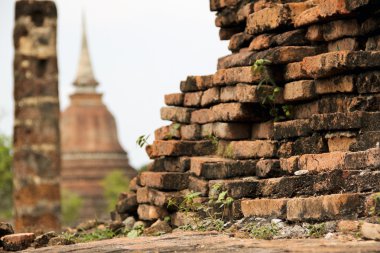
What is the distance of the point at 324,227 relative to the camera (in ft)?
27.8

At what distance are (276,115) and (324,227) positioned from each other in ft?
6.77

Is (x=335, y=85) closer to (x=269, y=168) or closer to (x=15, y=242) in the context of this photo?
(x=269, y=168)

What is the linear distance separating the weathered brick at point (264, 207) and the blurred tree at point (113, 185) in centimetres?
4311

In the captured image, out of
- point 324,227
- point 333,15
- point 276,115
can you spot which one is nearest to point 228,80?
point 276,115

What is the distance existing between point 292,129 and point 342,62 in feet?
2.74

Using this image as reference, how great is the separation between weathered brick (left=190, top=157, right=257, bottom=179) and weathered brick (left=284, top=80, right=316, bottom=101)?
1.99 ft

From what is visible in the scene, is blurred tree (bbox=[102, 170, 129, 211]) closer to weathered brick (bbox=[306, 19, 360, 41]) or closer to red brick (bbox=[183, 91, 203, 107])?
red brick (bbox=[183, 91, 203, 107])

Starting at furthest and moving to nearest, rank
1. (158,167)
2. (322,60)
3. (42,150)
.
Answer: (42,150) → (158,167) → (322,60)

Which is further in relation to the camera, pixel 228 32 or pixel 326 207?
pixel 228 32

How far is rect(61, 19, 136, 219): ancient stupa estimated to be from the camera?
57.3 meters

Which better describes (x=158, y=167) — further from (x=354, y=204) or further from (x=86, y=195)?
(x=86, y=195)

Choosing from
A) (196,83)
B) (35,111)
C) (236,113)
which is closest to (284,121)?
(236,113)

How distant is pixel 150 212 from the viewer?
11211mm

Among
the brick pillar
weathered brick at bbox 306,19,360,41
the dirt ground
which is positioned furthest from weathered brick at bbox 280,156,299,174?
the brick pillar
